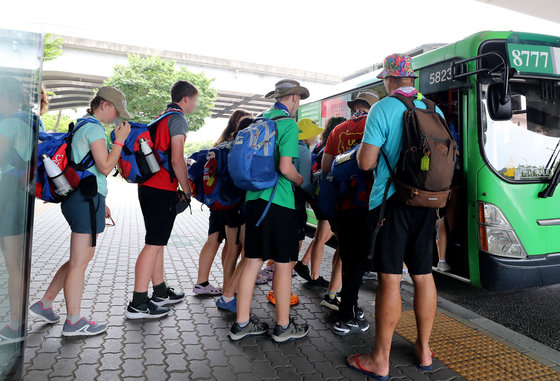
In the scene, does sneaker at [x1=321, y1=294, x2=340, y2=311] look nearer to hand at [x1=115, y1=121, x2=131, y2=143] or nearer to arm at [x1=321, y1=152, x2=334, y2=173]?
arm at [x1=321, y1=152, x2=334, y2=173]

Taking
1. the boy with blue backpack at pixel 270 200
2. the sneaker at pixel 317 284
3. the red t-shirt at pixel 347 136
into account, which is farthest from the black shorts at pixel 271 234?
the sneaker at pixel 317 284

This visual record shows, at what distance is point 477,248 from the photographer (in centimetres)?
435

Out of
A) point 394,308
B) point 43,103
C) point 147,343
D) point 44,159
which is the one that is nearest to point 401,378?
point 394,308

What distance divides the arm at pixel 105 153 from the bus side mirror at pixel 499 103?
3230mm

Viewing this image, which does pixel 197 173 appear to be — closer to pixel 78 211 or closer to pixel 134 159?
pixel 134 159

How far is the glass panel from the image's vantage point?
2.18m

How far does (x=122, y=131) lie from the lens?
344 centimetres

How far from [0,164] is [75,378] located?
1440 mm

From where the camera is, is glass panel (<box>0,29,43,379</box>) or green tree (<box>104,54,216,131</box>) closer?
glass panel (<box>0,29,43,379</box>)

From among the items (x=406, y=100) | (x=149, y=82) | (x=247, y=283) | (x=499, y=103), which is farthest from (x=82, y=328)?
(x=149, y=82)

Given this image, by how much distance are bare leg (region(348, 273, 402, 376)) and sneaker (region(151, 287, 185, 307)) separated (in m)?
2.11

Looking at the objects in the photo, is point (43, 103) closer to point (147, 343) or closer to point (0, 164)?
point (0, 164)

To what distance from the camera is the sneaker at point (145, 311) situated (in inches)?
149

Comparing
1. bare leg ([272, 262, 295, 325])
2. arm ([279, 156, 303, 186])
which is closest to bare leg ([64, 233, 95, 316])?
bare leg ([272, 262, 295, 325])
